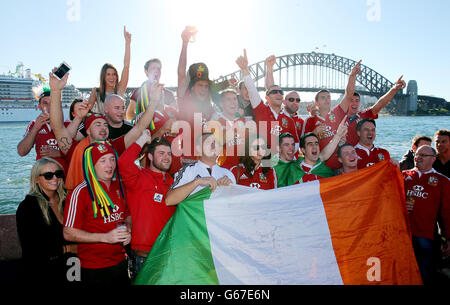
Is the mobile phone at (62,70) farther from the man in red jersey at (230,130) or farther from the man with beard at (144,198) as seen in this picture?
the man in red jersey at (230,130)

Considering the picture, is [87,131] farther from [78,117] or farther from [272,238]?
[272,238]

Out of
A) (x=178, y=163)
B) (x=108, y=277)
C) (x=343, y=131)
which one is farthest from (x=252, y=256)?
(x=343, y=131)

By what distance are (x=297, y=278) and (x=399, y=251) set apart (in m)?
1.05

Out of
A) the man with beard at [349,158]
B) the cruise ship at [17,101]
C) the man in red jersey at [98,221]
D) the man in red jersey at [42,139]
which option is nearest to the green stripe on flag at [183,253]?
the man in red jersey at [98,221]

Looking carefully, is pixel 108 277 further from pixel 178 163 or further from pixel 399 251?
pixel 399 251

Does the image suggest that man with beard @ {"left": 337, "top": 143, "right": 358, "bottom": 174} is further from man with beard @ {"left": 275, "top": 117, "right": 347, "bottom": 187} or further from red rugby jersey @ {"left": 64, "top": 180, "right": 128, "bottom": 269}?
red rugby jersey @ {"left": 64, "top": 180, "right": 128, "bottom": 269}

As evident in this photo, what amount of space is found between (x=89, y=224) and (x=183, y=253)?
91cm

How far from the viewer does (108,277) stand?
3.05 meters

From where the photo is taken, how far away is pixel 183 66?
4.93 metres

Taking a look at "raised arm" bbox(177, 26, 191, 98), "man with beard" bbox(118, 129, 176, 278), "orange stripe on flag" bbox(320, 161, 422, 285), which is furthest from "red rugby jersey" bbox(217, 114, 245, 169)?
"orange stripe on flag" bbox(320, 161, 422, 285)

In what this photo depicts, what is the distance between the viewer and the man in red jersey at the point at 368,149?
4.58 meters

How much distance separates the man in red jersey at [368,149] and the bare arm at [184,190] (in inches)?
93.3

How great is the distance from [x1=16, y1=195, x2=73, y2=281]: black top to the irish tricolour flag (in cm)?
78

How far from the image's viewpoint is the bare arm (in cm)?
325
